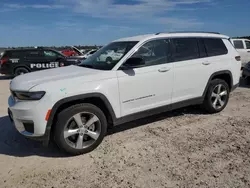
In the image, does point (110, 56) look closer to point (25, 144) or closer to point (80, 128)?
point (80, 128)

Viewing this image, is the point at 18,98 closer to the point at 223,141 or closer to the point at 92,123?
the point at 92,123

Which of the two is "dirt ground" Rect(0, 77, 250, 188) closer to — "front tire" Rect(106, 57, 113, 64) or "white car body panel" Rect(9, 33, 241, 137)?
"white car body panel" Rect(9, 33, 241, 137)

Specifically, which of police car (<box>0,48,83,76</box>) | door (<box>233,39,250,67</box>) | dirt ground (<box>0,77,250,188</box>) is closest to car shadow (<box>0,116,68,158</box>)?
dirt ground (<box>0,77,250,188</box>)

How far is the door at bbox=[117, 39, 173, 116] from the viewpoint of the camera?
13.5 ft

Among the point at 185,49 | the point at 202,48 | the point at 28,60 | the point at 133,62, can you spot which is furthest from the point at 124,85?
the point at 28,60

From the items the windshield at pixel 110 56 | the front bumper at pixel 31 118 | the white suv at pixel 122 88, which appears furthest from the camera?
the windshield at pixel 110 56

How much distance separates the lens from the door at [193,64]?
4.80 metres

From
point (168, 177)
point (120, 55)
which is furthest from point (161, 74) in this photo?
point (168, 177)

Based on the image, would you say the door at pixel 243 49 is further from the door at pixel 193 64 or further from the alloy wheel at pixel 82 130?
the alloy wheel at pixel 82 130

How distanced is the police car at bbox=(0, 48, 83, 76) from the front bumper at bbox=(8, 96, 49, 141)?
9.35 meters

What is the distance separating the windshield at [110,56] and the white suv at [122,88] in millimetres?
25

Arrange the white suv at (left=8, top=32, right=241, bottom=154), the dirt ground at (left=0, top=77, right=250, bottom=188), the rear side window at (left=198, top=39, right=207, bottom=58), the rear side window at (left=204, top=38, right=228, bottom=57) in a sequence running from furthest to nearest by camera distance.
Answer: the rear side window at (left=204, top=38, right=228, bottom=57) < the rear side window at (left=198, top=39, right=207, bottom=58) < the white suv at (left=8, top=32, right=241, bottom=154) < the dirt ground at (left=0, top=77, right=250, bottom=188)

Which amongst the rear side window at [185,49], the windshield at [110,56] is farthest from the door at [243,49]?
the windshield at [110,56]

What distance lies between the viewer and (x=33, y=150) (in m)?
4.04
